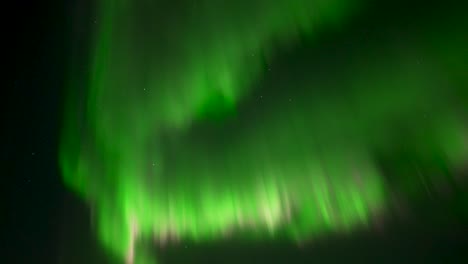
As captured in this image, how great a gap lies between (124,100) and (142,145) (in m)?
0.18

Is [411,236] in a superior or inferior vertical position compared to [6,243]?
inferior

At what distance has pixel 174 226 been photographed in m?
1.38

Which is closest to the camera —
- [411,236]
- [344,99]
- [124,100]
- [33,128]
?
[411,236]

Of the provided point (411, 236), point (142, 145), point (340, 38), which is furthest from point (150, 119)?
point (411, 236)

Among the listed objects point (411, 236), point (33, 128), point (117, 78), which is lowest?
point (411, 236)

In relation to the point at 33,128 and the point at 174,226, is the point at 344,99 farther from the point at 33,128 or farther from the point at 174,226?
the point at 33,128

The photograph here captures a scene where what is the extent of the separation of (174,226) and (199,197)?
133 millimetres

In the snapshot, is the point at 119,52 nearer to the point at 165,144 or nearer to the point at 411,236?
the point at 165,144

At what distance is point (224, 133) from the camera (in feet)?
4.48

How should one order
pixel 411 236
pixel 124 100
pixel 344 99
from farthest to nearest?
pixel 124 100 < pixel 344 99 < pixel 411 236

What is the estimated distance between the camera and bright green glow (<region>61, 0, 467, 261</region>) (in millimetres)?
1164

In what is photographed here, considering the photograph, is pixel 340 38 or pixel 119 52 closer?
pixel 340 38

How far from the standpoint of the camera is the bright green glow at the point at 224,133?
116cm

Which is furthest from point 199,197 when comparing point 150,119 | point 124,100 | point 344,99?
point 344,99
